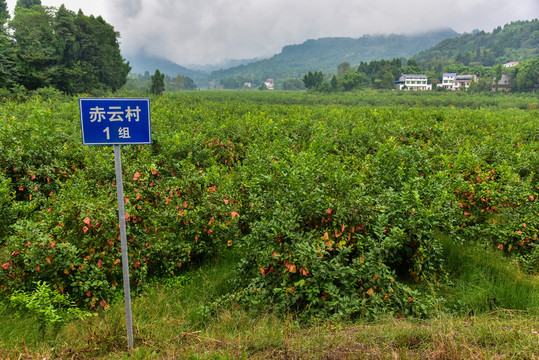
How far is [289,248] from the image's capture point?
3.71 metres

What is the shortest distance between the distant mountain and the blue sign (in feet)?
406

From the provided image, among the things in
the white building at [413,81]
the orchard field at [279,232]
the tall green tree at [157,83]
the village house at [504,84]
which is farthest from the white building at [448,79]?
the orchard field at [279,232]

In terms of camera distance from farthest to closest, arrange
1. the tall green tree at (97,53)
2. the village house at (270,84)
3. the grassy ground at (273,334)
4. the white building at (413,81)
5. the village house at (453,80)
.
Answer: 1. the village house at (270,84)
2. the village house at (453,80)
3. the white building at (413,81)
4. the tall green tree at (97,53)
5. the grassy ground at (273,334)

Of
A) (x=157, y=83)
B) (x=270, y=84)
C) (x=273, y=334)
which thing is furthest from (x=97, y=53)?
(x=270, y=84)

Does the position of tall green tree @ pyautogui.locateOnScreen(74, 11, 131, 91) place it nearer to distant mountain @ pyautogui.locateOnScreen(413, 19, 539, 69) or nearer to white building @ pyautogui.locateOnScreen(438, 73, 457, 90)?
white building @ pyautogui.locateOnScreen(438, 73, 457, 90)

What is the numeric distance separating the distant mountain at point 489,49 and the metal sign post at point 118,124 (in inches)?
4866

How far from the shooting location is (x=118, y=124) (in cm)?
305

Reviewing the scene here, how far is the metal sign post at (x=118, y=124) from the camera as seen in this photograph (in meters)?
2.96

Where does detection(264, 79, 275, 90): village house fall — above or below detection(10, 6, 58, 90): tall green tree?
above

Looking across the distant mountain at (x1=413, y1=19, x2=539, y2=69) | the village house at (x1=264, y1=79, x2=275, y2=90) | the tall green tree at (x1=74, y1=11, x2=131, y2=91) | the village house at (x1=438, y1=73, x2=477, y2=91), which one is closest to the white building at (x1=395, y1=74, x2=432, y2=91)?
the village house at (x1=438, y1=73, x2=477, y2=91)

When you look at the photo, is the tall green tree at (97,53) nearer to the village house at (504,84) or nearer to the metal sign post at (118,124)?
the metal sign post at (118,124)

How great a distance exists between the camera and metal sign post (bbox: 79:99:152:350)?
→ 2963 mm

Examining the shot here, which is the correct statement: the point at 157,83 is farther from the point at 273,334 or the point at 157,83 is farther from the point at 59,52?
the point at 273,334

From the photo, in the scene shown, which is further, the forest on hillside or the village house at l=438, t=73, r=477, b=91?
the village house at l=438, t=73, r=477, b=91
